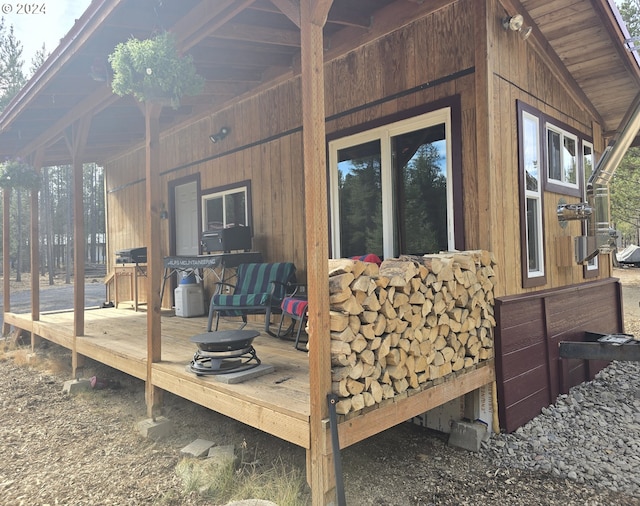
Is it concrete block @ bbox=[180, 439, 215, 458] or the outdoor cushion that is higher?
the outdoor cushion

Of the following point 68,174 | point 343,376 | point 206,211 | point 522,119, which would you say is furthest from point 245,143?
point 68,174

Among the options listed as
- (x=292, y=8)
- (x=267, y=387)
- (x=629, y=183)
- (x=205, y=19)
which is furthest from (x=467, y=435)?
(x=629, y=183)

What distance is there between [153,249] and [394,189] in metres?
2.04

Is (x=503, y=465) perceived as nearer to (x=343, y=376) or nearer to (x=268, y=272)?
(x=343, y=376)

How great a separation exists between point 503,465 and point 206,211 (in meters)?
4.67

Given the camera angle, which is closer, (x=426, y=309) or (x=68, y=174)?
(x=426, y=309)

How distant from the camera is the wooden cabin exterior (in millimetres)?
3260

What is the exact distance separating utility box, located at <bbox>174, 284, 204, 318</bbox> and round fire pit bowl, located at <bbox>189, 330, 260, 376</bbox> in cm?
296

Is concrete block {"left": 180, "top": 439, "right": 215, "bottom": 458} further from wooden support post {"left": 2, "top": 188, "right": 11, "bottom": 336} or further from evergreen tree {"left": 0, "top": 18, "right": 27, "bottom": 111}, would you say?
evergreen tree {"left": 0, "top": 18, "right": 27, "bottom": 111}

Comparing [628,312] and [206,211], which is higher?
[206,211]

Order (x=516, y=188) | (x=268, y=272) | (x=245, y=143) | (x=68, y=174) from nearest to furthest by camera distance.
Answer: (x=516, y=188), (x=268, y=272), (x=245, y=143), (x=68, y=174)

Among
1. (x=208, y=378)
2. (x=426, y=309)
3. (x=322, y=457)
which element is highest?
(x=426, y=309)

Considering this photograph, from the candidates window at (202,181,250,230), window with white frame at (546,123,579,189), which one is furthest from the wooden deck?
window with white frame at (546,123,579,189)

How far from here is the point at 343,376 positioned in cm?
224
